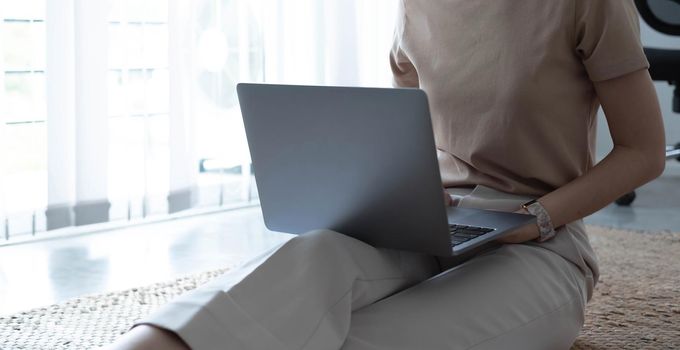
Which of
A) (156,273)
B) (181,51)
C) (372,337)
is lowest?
(156,273)

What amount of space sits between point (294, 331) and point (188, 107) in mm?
1964

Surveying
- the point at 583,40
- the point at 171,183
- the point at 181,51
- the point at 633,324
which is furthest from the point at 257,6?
the point at 583,40

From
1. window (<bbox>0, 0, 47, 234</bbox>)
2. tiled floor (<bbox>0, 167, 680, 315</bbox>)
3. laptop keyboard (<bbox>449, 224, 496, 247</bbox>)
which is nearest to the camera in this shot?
laptop keyboard (<bbox>449, 224, 496, 247</bbox>)

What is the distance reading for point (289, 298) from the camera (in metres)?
1.10

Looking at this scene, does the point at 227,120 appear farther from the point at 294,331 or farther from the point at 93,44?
the point at 294,331

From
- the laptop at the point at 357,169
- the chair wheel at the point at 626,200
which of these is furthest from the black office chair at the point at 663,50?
the laptop at the point at 357,169

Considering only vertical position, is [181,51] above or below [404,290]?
above

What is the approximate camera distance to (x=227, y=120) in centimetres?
315

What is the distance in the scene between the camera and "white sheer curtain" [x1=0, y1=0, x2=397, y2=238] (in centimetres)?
265

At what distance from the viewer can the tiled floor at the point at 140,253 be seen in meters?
2.13

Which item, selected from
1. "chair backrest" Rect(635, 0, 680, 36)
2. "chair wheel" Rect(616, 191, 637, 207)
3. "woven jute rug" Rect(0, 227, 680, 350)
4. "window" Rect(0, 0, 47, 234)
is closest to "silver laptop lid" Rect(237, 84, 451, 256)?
"woven jute rug" Rect(0, 227, 680, 350)

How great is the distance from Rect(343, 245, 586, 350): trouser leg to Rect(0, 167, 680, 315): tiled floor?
1.01m

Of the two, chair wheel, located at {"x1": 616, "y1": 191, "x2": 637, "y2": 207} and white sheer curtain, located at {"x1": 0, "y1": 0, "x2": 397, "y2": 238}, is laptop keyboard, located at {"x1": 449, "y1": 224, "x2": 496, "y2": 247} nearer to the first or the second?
white sheer curtain, located at {"x1": 0, "y1": 0, "x2": 397, "y2": 238}

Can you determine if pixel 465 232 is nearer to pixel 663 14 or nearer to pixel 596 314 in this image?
pixel 596 314
